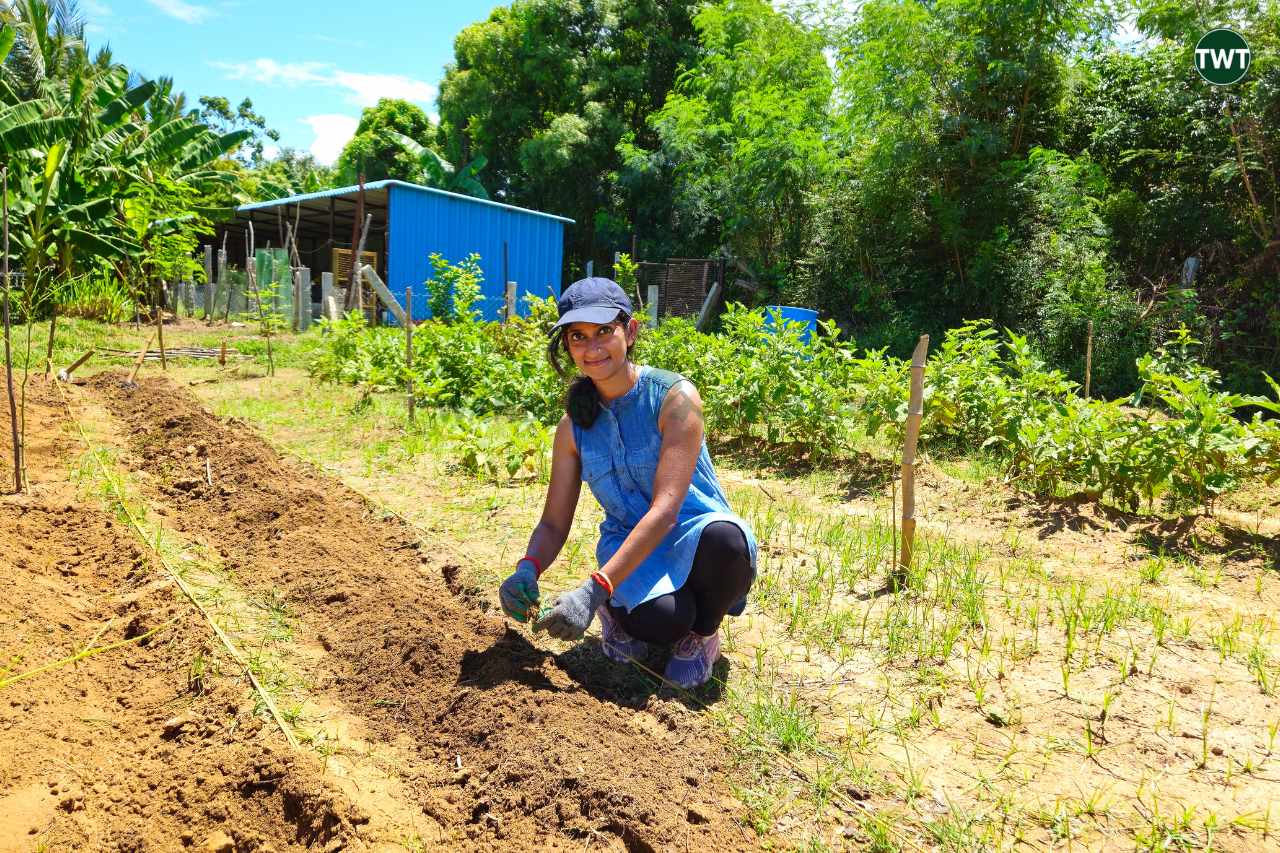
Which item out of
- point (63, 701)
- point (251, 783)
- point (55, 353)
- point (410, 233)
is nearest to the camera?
point (251, 783)

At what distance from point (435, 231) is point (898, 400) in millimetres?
13698

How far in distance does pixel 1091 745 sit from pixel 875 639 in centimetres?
82

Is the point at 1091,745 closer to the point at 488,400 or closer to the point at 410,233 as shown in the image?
the point at 488,400

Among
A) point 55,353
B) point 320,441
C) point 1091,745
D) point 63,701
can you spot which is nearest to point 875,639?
point 1091,745

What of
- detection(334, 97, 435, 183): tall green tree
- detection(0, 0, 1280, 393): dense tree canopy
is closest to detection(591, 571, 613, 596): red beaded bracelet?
detection(0, 0, 1280, 393): dense tree canopy

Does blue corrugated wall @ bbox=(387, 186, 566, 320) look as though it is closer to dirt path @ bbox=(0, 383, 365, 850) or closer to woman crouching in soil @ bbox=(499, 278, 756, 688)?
dirt path @ bbox=(0, 383, 365, 850)

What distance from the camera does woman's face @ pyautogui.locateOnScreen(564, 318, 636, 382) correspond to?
249cm

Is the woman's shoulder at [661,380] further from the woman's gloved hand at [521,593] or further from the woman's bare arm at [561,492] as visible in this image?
the woman's gloved hand at [521,593]

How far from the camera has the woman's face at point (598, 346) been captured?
2494 millimetres

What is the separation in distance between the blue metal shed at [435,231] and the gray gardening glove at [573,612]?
12.8 metres

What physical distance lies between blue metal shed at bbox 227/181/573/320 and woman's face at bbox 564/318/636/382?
489 inches

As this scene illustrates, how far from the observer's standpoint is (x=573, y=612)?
7.50 feet

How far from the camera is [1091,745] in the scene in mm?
2316

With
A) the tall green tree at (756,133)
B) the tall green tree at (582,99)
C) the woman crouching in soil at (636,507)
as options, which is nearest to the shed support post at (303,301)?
the tall green tree at (756,133)
